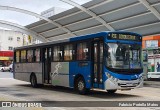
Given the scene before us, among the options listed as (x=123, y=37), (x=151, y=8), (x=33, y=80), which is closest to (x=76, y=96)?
(x=123, y=37)

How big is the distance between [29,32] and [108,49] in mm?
41241

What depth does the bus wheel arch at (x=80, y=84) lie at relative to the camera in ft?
56.9

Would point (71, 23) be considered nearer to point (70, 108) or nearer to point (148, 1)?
point (148, 1)

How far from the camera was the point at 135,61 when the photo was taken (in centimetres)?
1647

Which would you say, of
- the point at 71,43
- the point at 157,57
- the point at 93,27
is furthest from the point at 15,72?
the point at 93,27

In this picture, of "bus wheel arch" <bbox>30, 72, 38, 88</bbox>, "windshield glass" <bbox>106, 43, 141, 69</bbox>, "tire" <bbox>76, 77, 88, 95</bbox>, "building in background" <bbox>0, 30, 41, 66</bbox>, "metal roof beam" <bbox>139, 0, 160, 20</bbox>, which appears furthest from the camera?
"building in background" <bbox>0, 30, 41, 66</bbox>

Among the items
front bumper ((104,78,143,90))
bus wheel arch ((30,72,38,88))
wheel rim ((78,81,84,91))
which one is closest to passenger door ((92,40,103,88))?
front bumper ((104,78,143,90))

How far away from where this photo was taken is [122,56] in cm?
1606

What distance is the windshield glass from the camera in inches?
623

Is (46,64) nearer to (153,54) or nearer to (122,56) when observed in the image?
(122,56)

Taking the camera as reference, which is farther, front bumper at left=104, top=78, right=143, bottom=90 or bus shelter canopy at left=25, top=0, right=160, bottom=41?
bus shelter canopy at left=25, top=0, right=160, bottom=41

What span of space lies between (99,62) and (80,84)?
6.54ft

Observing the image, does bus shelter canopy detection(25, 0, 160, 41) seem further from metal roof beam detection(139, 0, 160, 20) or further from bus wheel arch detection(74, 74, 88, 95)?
bus wheel arch detection(74, 74, 88, 95)

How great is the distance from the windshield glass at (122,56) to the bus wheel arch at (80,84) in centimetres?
214
